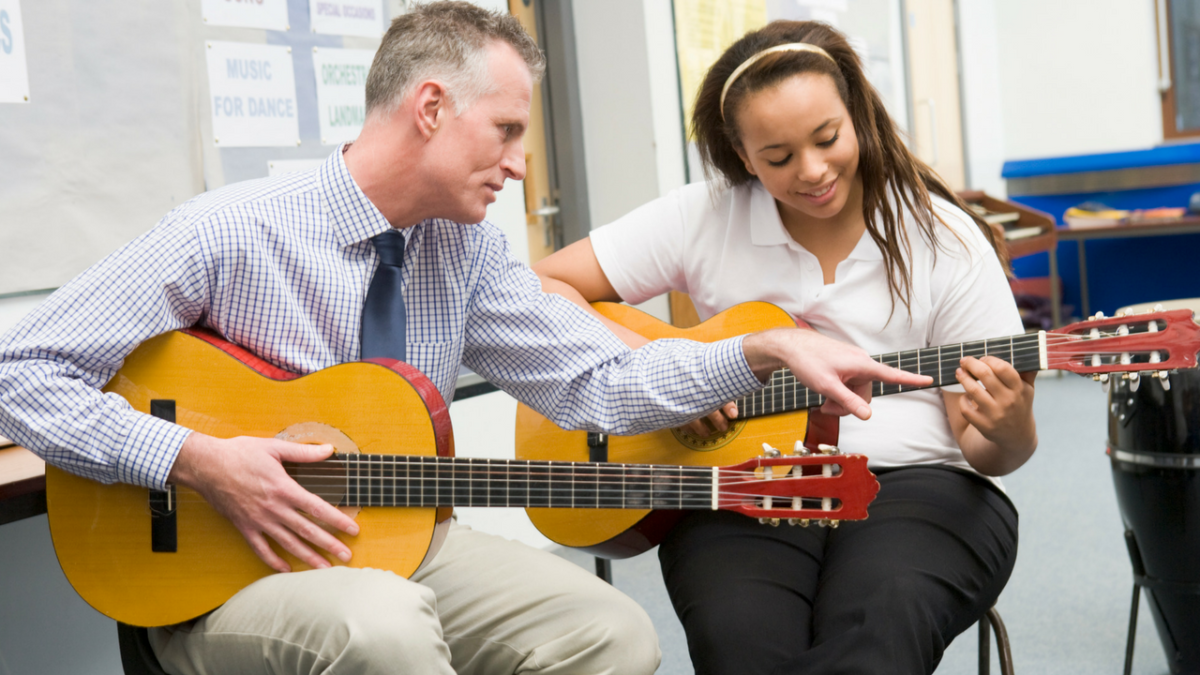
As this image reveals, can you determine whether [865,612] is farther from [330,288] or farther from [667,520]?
[330,288]

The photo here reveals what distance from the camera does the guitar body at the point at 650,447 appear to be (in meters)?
1.57

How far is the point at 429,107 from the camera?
1.37 meters

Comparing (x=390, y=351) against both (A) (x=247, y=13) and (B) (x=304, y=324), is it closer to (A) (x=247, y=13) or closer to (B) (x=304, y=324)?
(B) (x=304, y=324)

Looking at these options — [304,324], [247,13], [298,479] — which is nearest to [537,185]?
[247,13]

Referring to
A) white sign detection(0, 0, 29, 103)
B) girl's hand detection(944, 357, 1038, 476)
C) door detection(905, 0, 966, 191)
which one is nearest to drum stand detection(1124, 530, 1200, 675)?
girl's hand detection(944, 357, 1038, 476)

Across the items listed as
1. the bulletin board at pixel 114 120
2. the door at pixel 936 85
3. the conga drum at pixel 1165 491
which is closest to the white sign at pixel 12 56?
the bulletin board at pixel 114 120

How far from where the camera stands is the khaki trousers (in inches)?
45.2

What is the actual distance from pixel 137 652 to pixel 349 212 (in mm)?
641

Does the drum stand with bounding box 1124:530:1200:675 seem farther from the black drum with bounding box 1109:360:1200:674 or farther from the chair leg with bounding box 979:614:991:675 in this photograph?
the chair leg with bounding box 979:614:991:675

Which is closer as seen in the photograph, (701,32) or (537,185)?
(537,185)

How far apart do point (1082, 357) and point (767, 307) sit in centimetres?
51

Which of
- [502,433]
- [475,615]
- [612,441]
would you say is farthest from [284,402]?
[502,433]

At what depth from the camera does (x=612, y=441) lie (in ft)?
5.62

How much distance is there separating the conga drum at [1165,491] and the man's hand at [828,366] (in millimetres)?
823
